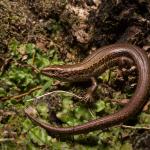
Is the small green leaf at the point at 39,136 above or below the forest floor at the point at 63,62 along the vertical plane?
below

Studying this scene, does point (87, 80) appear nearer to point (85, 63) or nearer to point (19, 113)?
point (85, 63)

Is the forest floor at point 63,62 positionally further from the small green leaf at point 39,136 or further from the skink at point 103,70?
the skink at point 103,70

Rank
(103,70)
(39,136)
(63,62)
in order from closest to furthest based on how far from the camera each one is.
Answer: (39,136) < (103,70) < (63,62)

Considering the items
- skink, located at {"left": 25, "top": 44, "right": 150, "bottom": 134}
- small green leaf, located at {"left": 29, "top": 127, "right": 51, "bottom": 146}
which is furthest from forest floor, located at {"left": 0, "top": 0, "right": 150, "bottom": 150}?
skink, located at {"left": 25, "top": 44, "right": 150, "bottom": 134}

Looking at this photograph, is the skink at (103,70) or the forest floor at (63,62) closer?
the skink at (103,70)

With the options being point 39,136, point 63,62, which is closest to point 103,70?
point 63,62

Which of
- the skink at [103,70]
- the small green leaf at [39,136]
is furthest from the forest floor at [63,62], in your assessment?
the skink at [103,70]

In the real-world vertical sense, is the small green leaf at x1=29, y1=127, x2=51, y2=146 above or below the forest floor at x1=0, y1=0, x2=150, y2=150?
below

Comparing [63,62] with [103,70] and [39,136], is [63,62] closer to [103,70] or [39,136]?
[103,70]

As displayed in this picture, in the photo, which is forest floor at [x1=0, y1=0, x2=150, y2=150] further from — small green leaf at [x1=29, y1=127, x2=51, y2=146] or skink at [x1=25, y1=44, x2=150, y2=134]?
skink at [x1=25, y1=44, x2=150, y2=134]
